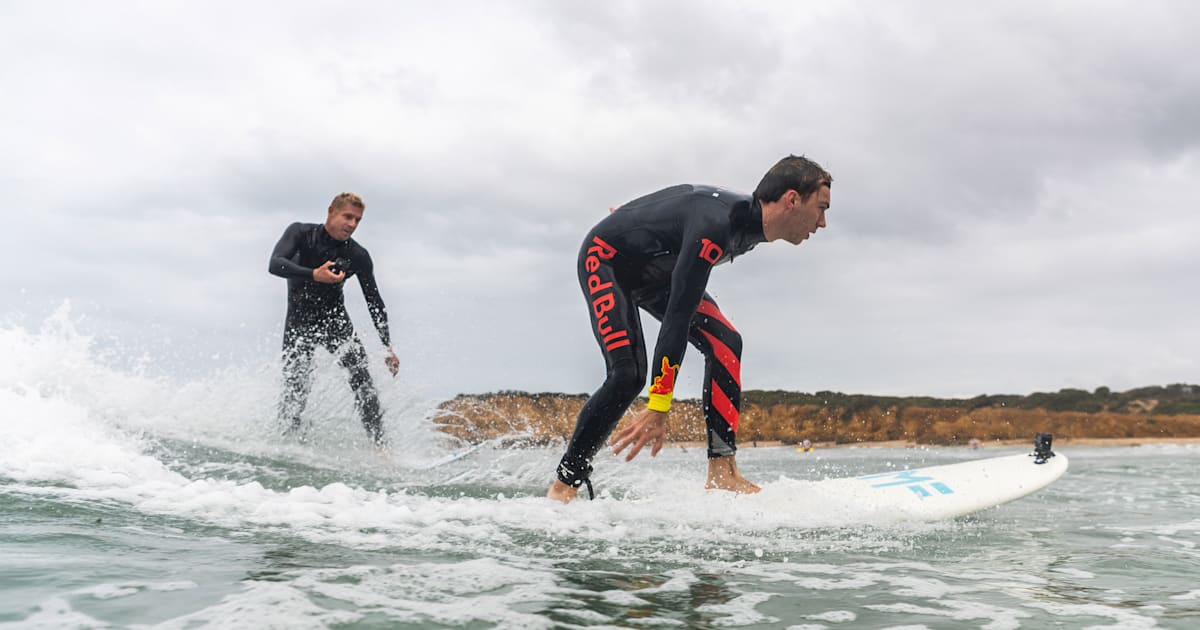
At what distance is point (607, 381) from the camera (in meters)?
4.60

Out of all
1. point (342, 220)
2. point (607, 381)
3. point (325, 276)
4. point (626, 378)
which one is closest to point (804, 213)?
point (626, 378)

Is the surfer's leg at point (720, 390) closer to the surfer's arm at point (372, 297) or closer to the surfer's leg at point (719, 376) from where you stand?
the surfer's leg at point (719, 376)

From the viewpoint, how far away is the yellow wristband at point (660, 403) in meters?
4.05

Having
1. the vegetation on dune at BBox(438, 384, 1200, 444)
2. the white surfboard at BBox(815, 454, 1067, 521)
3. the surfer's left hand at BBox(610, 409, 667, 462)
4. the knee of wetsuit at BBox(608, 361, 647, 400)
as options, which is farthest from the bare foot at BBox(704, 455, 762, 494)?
the vegetation on dune at BBox(438, 384, 1200, 444)

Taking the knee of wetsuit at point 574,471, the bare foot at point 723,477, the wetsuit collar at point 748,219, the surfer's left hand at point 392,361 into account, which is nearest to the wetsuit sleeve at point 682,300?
the wetsuit collar at point 748,219

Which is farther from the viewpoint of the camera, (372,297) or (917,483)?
(372,297)

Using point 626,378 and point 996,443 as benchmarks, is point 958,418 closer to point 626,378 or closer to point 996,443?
point 996,443

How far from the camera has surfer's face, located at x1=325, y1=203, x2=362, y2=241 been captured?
24.7ft

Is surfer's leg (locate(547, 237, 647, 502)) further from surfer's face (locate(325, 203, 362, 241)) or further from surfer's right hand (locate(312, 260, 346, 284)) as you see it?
surfer's face (locate(325, 203, 362, 241))

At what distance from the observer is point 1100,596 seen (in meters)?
2.94

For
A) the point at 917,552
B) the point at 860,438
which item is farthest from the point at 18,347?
the point at 860,438

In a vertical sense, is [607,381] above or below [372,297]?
below

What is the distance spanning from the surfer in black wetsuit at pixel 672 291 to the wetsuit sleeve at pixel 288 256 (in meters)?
3.57

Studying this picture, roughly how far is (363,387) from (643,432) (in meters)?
4.88
